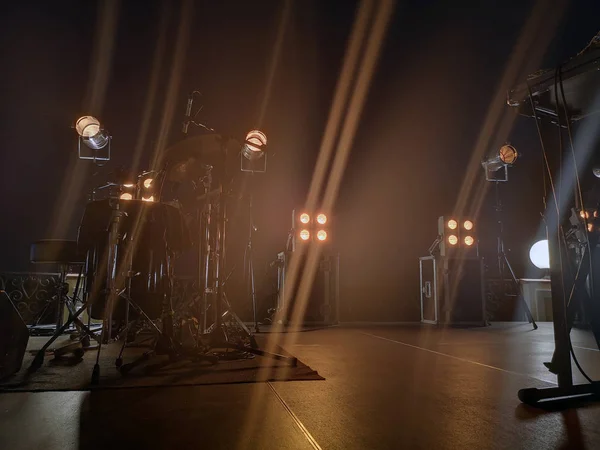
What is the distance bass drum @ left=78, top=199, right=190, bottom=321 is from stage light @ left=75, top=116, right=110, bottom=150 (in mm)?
2809

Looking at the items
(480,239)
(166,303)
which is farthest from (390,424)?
(480,239)

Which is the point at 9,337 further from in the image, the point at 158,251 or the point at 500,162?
the point at 500,162

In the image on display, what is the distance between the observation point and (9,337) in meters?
2.07

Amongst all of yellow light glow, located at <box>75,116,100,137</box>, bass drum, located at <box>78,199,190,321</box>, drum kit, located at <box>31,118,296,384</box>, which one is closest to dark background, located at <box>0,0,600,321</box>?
yellow light glow, located at <box>75,116,100,137</box>

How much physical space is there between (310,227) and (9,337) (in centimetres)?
405

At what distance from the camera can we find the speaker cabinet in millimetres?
2010

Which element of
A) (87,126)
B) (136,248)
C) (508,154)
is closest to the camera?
(136,248)

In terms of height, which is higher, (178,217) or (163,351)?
(178,217)

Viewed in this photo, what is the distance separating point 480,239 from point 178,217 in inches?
225

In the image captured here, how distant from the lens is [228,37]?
570 centimetres

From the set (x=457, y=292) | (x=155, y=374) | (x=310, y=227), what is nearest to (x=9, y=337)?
(x=155, y=374)

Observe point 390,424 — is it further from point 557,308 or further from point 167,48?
point 167,48

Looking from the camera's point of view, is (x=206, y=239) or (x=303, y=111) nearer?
(x=206, y=239)

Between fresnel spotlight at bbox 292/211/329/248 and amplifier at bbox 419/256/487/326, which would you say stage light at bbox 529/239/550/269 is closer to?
amplifier at bbox 419/256/487/326
